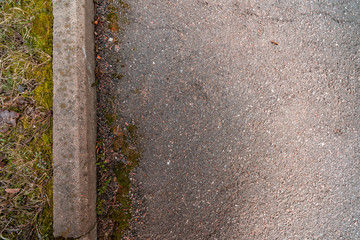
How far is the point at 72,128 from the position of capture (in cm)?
190

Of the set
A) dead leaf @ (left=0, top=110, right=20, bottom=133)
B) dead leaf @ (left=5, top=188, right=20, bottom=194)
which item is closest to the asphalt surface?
dead leaf @ (left=0, top=110, right=20, bottom=133)

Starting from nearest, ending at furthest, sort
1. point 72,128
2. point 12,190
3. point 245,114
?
point 72,128 < point 12,190 < point 245,114

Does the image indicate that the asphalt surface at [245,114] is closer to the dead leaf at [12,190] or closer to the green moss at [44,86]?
the green moss at [44,86]

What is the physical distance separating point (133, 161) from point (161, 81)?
840 mm

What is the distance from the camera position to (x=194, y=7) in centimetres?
221

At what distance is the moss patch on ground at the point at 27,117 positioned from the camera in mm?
1994

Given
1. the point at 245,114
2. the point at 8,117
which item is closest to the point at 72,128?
the point at 8,117

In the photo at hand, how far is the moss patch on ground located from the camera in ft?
6.54

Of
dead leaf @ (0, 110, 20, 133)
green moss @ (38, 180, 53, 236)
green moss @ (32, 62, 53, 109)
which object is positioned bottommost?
green moss @ (38, 180, 53, 236)

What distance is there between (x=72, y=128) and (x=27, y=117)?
1.78 feet

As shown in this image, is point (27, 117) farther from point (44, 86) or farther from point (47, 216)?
point (47, 216)

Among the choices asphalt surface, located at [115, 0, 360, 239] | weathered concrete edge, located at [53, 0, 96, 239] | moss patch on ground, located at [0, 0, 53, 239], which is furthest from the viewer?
asphalt surface, located at [115, 0, 360, 239]

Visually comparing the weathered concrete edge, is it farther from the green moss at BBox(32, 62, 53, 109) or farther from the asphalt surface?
Result: the asphalt surface

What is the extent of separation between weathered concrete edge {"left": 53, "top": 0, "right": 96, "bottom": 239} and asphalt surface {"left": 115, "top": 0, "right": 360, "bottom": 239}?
382 mm
